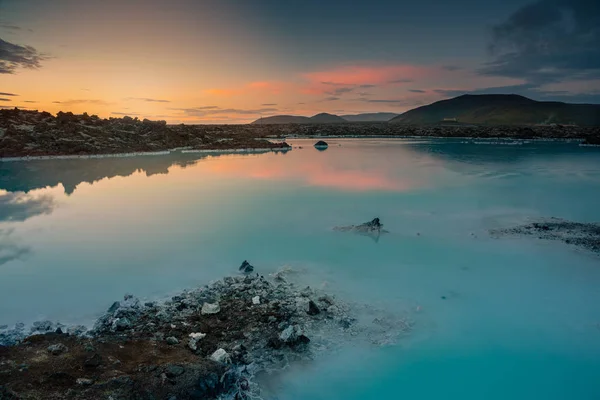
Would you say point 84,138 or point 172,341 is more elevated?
point 84,138

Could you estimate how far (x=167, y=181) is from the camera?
22.3 m

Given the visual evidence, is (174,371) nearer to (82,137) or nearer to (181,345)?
(181,345)

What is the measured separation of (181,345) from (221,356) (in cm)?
77

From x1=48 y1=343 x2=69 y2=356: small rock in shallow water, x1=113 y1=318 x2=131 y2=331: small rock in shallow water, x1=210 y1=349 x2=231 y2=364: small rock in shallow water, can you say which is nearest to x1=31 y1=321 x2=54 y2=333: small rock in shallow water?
x1=113 y1=318 x2=131 y2=331: small rock in shallow water

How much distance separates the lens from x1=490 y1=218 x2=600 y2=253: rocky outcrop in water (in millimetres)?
10570

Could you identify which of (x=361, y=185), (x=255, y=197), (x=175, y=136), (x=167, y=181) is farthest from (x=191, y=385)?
(x=175, y=136)

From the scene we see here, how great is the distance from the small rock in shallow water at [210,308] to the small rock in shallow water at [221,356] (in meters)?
1.37

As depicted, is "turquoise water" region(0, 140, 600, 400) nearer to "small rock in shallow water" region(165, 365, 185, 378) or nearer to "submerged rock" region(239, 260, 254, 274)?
"submerged rock" region(239, 260, 254, 274)

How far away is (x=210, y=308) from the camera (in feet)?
22.2

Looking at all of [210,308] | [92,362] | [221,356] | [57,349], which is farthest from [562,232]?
[57,349]

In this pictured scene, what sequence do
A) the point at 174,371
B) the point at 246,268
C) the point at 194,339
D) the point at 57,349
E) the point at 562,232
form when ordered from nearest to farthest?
the point at 174,371, the point at 57,349, the point at 194,339, the point at 246,268, the point at 562,232

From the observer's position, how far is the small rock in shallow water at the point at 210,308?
22.0 ft

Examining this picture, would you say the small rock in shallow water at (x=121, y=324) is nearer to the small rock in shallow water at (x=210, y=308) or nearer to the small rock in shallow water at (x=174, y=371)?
the small rock in shallow water at (x=210, y=308)

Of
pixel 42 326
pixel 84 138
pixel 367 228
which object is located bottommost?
pixel 42 326
